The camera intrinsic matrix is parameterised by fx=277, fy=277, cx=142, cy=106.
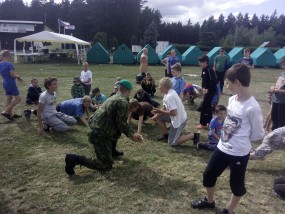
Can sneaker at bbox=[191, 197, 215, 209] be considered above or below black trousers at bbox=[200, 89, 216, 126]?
below

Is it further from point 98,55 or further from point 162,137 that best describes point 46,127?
point 98,55

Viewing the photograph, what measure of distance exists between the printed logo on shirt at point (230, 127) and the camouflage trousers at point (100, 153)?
77.6 inches

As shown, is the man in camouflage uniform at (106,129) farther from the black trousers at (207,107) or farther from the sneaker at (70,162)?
the black trousers at (207,107)

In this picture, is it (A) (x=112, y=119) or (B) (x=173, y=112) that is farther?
(B) (x=173, y=112)

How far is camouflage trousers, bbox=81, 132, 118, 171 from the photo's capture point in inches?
172

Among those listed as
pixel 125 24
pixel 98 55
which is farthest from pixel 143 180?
pixel 125 24

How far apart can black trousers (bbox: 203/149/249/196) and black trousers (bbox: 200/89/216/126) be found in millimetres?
3641

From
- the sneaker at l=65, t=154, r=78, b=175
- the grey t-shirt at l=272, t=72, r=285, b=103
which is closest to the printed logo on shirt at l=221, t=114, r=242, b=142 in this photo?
the sneaker at l=65, t=154, r=78, b=175

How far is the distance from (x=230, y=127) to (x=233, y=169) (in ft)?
1.55

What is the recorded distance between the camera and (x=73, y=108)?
7.44m

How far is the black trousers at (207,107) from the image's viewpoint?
6730mm

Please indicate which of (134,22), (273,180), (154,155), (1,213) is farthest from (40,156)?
(134,22)

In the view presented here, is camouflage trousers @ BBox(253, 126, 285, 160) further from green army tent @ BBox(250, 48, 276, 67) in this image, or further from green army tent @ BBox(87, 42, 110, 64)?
green army tent @ BBox(250, 48, 276, 67)

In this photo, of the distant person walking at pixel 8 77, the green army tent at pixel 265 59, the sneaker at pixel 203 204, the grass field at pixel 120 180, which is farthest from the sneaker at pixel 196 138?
the green army tent at pixel 265 59
